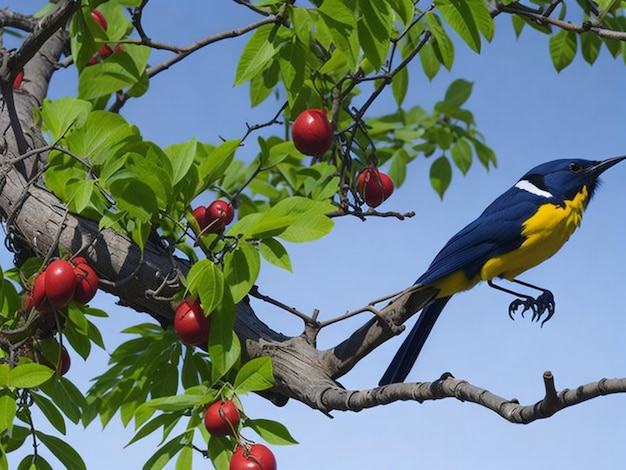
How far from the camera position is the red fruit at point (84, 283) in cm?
297

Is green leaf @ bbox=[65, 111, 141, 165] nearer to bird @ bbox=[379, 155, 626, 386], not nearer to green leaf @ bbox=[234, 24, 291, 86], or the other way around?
green leaf @ bbox=[234, 24, 291, 86]

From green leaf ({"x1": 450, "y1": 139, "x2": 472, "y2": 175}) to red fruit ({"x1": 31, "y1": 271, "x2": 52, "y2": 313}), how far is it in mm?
2667

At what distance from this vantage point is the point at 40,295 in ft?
9.53

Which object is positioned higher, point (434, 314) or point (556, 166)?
point (556, 166)

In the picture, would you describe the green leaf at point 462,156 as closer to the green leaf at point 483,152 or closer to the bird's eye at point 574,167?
the green leaf at point 483,152

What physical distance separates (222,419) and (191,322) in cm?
32

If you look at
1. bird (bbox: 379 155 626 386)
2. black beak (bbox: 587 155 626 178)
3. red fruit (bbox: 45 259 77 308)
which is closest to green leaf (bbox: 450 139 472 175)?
black beak (bbox: 587 155 626 178)

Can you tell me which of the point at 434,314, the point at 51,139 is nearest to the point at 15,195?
the point at 51,139

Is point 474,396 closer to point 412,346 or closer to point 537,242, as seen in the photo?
point 412,346

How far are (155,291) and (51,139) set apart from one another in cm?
77

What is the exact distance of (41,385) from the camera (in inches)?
121

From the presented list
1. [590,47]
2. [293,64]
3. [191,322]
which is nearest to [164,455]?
[191,322]

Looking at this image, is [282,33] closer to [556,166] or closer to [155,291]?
[155,291]

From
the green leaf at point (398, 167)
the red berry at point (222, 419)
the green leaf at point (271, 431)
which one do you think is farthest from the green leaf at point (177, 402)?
the green leaf at point (398, 167)
